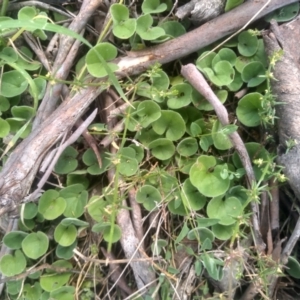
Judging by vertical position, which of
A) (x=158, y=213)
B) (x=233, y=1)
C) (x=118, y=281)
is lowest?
(x=118, y=281)

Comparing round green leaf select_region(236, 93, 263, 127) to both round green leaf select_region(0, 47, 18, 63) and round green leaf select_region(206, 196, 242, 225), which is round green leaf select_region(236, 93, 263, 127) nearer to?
round green leaf select_region(206, 196, 242, 225)

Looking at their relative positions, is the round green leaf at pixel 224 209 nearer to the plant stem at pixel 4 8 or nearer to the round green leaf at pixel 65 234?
the round green leaf at pixel 65 234

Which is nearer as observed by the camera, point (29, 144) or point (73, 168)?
point (29, 144)

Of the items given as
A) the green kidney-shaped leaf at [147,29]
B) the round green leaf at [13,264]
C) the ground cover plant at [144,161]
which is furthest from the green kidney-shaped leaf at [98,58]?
the round green leaf at [13,264]

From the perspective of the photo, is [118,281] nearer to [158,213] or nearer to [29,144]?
[158,213]

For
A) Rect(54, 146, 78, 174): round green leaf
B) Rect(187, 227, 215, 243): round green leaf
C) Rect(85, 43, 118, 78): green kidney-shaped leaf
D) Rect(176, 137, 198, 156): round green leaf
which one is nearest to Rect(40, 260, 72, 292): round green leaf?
Rect(54, 146, 78, 174): round green leaf

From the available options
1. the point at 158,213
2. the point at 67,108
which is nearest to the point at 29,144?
the point at 67,108
